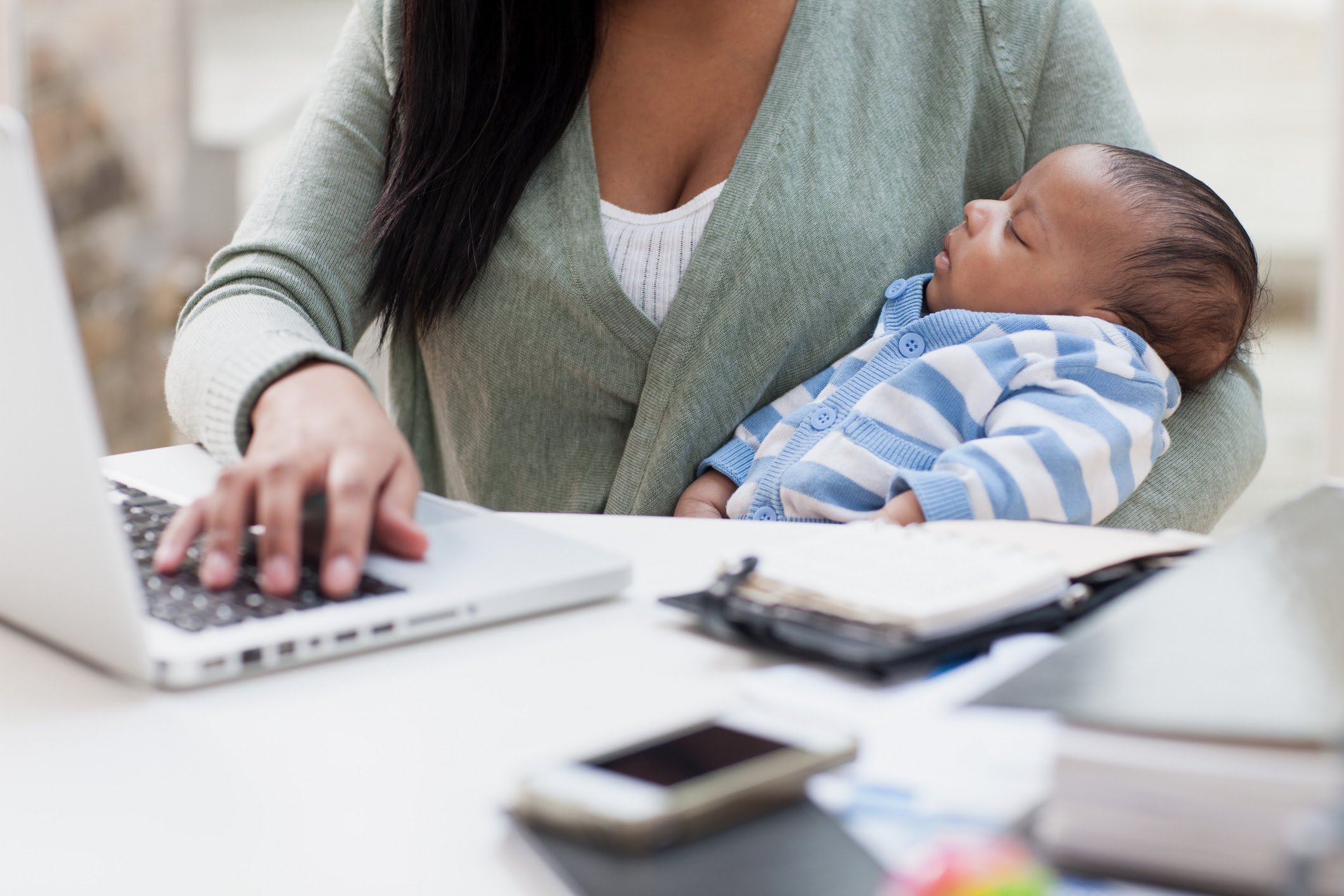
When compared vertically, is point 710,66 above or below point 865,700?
above

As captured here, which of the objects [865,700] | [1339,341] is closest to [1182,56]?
[1339,341]

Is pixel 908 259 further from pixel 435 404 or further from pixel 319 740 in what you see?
pixel 319 740

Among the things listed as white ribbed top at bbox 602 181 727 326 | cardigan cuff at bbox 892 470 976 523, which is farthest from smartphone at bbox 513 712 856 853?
white ribbed top at bbox 602 181 727 326

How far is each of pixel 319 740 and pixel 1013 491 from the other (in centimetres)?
56

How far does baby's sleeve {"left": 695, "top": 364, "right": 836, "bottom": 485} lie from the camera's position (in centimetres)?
112

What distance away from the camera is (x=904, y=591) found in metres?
0.56

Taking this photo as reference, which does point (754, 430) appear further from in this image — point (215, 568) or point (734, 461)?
point (215, 568)

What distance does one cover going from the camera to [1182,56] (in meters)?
2.40

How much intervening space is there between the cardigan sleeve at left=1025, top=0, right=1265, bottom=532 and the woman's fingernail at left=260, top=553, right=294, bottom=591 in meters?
0.66

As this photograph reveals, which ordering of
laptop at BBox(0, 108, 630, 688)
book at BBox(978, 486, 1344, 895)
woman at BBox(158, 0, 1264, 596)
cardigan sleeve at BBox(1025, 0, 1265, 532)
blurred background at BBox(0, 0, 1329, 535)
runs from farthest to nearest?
blurred background at BBox(0, 0, 1329, 535) < woman at BBox(158, 0, 1264, 596) < cardigan sleeve at BBox(1025, 0, 1265, 532) < laptop at BBox(0, 108, 630, 688) < book at BBox(978, 486, 1344, 895)

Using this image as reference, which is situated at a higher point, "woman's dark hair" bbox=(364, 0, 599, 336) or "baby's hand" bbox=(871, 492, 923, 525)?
"woman's dark hair" bbox=(364, 0, 599, 336)

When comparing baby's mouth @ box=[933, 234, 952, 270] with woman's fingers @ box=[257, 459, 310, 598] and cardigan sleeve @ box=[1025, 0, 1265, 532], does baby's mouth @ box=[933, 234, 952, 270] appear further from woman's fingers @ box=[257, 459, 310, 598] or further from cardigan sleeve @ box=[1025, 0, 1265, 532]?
woman's fingers @ box=[257, 459, 310, 598]

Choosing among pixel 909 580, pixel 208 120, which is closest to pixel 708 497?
pixel 909 580

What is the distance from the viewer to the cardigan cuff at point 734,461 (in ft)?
3.66
